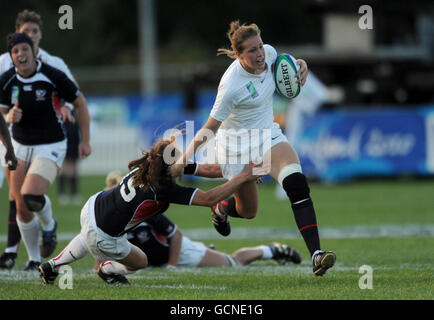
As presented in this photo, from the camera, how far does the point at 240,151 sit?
23.5ft

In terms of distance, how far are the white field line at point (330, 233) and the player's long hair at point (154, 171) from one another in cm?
444

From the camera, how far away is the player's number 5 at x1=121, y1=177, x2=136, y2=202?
6.25 metres

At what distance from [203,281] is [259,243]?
10.2 ft

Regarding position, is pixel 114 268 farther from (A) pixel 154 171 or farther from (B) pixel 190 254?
(B) pixel 190 254

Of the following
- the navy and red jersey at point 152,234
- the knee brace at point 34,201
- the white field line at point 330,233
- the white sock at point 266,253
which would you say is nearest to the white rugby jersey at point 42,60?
the knee brace at point 34,201

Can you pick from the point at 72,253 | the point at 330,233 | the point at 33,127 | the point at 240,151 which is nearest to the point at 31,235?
the point at 33,127

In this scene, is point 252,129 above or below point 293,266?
above

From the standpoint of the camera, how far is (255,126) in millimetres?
7062

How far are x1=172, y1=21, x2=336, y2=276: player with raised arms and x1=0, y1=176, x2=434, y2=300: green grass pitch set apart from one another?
0.53 m

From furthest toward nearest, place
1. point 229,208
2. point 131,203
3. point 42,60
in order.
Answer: point 42,60, point 229,208, point 131,203

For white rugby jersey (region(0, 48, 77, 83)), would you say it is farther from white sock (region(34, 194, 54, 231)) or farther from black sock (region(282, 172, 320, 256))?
black sock (region(282, 172, 320, 256))

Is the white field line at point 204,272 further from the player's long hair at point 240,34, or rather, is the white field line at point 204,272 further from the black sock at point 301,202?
the player's long hair at point 240,34

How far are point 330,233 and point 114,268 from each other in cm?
465
